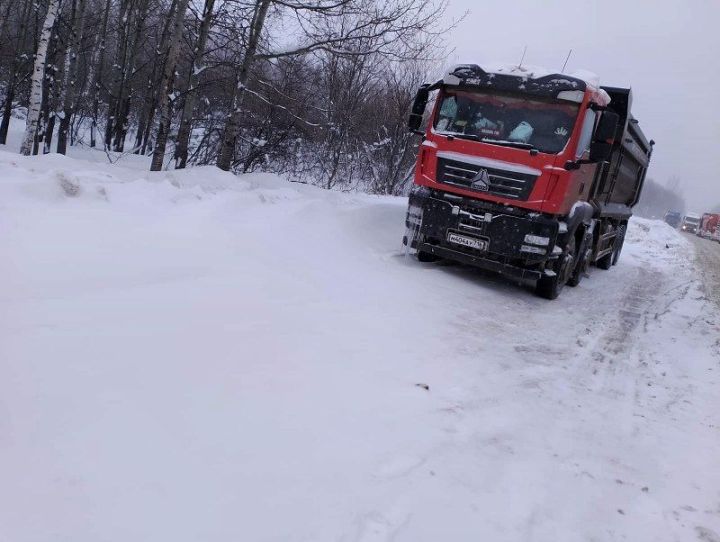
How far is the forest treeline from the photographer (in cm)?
1184

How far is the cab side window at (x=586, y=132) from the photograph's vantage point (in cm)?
770

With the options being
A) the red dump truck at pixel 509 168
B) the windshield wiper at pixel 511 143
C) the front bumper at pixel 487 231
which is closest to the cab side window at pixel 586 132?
the red dump truck at pixel 509 168

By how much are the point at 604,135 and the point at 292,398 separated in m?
6.56

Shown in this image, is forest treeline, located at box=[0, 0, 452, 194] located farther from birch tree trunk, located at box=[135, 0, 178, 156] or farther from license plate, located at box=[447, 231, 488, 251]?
license plate, located at box=[447, 231, 488, 251]

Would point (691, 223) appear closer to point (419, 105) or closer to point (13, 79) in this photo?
point (419, 105)

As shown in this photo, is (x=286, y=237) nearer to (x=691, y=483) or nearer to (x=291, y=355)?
(x=291, y=355)

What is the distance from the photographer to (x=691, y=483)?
334 centimetres

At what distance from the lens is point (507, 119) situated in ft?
26.1

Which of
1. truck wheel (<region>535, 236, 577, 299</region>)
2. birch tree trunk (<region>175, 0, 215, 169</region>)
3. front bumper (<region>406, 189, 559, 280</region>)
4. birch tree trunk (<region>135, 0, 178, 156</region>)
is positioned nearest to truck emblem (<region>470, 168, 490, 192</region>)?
front bumper (<region>406, 189, 559, 280</region>)

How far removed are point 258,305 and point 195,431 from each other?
2.35 meters

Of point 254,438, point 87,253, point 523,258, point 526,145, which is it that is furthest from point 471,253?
point 254,438

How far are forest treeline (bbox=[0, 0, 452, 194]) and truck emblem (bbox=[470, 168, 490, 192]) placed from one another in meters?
4.18

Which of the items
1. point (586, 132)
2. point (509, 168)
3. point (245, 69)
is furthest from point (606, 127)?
point (245, 69)

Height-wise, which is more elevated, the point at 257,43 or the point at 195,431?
the point at 257,43
